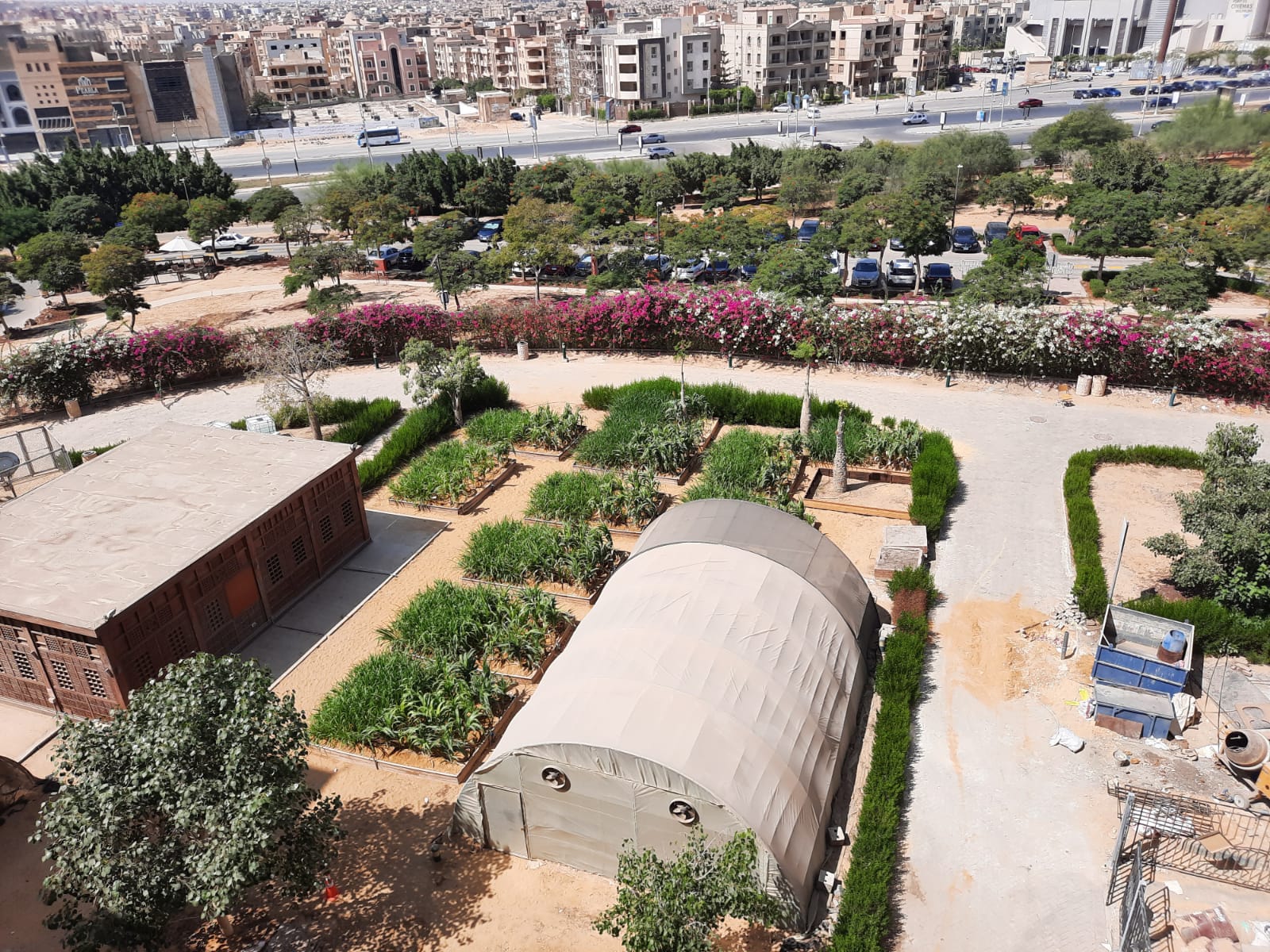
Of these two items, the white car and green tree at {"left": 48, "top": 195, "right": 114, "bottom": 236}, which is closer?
green tree at {"left": 48, "top": 195, "right": 114, "bottom": 236}

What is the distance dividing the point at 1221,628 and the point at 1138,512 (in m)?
5.57

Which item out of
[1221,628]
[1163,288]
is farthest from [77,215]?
[1221,628]

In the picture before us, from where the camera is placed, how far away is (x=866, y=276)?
41531 mm

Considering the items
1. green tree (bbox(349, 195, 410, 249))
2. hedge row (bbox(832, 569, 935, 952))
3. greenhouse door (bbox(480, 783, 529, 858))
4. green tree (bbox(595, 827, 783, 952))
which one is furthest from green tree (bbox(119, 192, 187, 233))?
green tree (bbox(595, 827, 783, 952))

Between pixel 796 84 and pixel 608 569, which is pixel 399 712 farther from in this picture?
pixel 796 84

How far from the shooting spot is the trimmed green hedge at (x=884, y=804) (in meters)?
11.6

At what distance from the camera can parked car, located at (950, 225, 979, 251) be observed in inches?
1882

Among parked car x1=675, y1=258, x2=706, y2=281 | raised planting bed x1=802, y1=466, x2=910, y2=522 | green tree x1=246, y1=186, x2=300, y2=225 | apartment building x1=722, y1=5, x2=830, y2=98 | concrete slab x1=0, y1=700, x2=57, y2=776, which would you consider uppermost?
apartment building x1=722, y1=5, x2=830, y2=98

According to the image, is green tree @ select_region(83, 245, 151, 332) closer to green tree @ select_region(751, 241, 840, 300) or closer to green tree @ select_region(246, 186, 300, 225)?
green tree @ select_region(246, 186, 300, 225)

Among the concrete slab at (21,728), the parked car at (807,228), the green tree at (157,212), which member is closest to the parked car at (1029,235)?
the parked car at (807,228)

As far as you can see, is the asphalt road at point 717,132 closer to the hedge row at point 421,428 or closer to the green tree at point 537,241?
the green tree at point 537,241

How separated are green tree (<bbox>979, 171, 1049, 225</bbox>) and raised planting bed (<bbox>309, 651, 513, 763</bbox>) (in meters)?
48.3

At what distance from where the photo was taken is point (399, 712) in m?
15.5

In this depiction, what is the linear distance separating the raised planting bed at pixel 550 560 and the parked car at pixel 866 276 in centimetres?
2599
